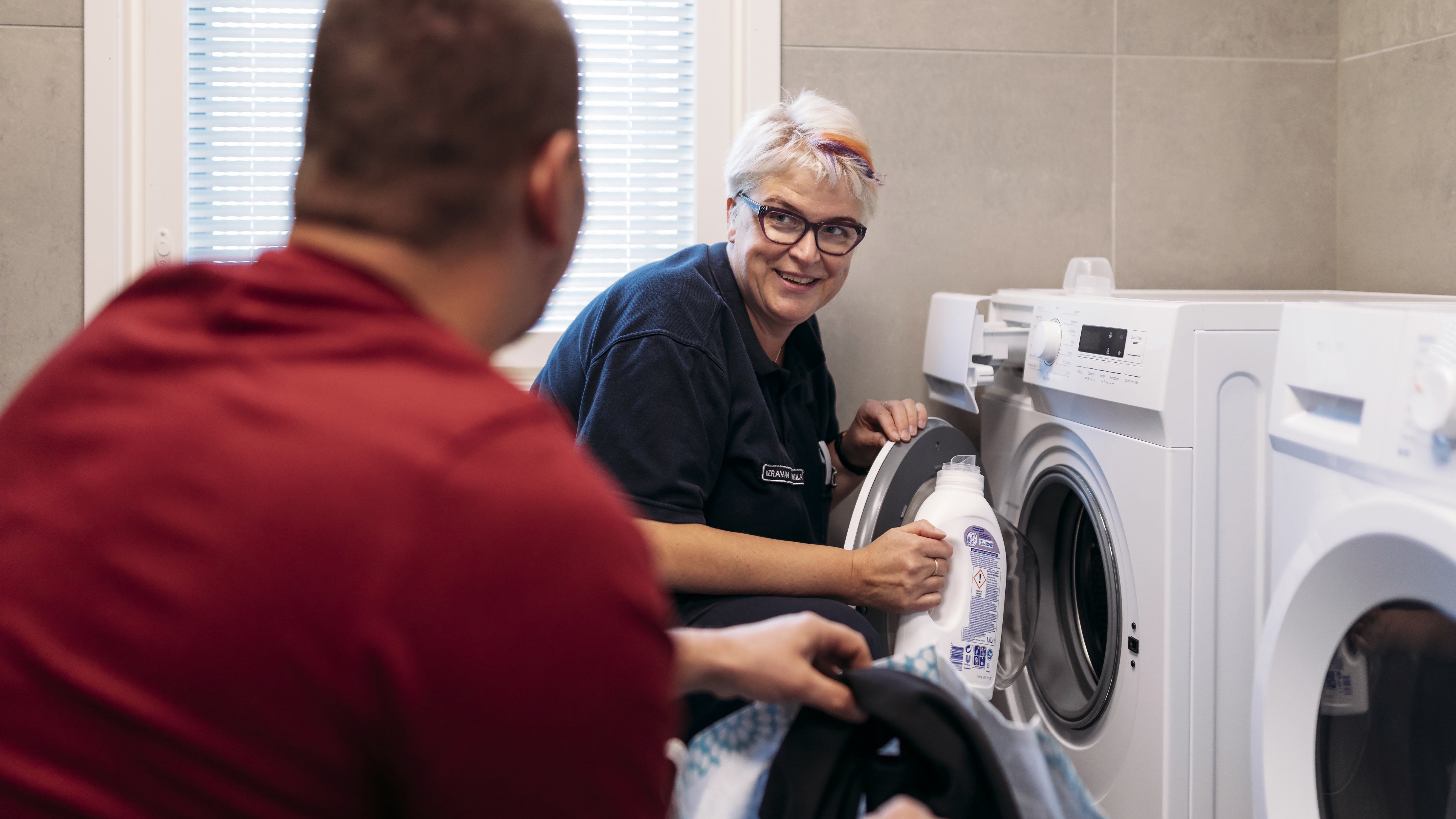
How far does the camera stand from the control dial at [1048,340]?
1.54 metres

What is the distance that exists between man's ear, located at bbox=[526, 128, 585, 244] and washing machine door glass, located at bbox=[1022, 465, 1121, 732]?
111 cm

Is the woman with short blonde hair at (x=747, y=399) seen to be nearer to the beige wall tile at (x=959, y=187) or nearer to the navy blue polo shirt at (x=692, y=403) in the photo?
the navy blue polo shirt at (x=692, y=403)

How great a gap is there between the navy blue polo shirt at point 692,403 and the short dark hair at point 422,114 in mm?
787

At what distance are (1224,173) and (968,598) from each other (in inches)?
48.6

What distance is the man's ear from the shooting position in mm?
549

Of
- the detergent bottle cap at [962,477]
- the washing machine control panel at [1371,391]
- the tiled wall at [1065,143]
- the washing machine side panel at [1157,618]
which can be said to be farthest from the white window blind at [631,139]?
the washing machine control panel at [1371,391]

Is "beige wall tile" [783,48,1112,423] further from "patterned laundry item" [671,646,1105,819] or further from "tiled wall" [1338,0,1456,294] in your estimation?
"patterned laundry item" [671,646,1105,819]

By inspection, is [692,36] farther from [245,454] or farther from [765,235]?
[245,454]

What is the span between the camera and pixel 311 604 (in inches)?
16.2

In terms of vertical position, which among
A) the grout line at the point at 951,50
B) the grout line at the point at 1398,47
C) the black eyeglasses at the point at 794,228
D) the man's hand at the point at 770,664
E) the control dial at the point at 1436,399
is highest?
the grout line at the point at 951,50

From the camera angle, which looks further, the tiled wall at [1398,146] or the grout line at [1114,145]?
the grout line at [1114,145]

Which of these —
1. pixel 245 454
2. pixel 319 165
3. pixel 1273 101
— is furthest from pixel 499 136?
pixel 1273 101

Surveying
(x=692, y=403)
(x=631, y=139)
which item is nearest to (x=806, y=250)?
(x=692, y=403)

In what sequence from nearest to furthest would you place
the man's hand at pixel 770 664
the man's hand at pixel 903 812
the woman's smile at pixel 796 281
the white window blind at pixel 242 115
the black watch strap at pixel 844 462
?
the man's hand at pixel 903 812
the man's hand at pixel 770 664
the woman's smile at pixel 796 281
the black watch strap at pixel 844 462
the white window blind at pixel 242 115
